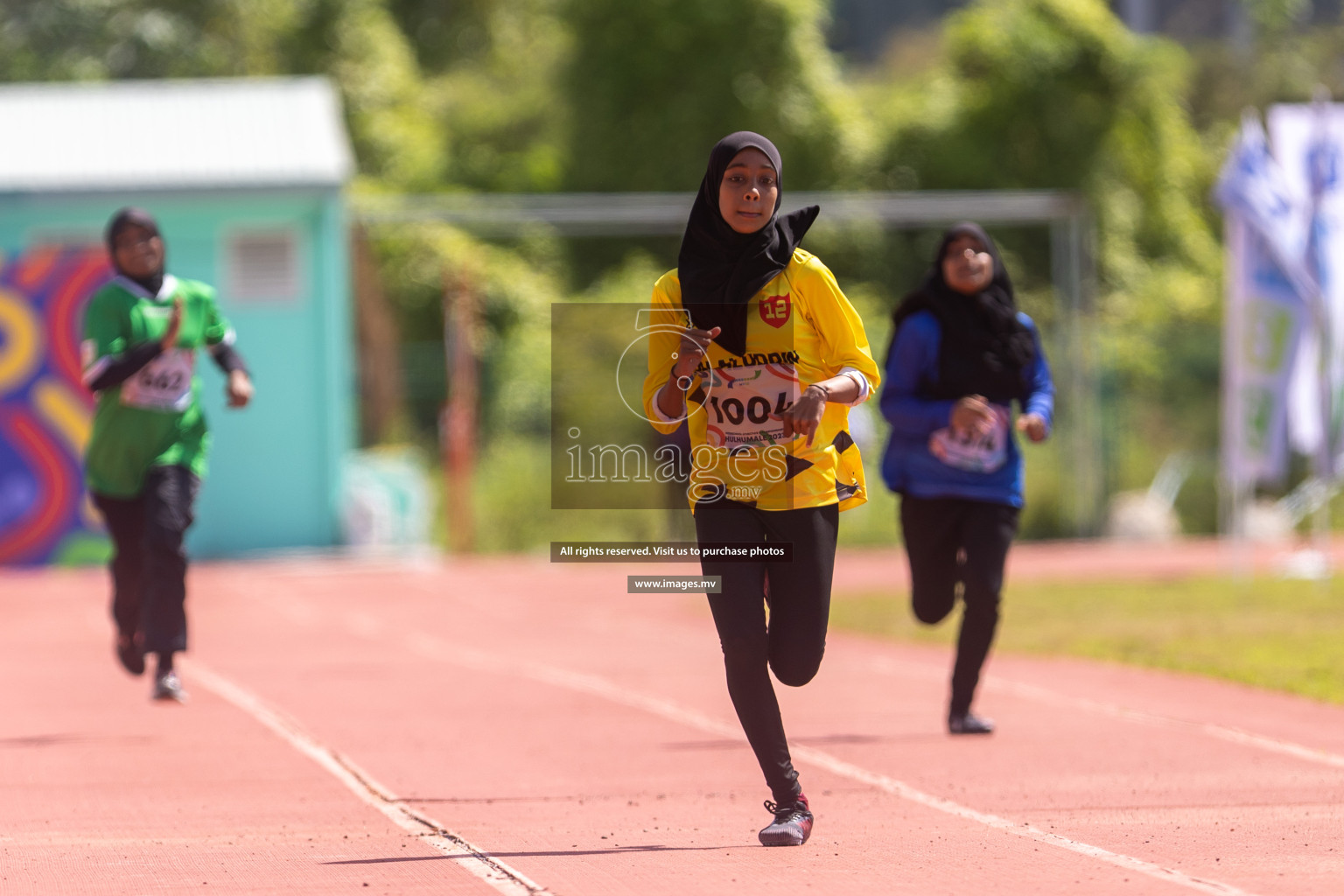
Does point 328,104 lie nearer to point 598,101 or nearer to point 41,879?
point 598,101

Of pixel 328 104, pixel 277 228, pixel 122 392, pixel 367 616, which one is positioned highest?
pixel 328 104

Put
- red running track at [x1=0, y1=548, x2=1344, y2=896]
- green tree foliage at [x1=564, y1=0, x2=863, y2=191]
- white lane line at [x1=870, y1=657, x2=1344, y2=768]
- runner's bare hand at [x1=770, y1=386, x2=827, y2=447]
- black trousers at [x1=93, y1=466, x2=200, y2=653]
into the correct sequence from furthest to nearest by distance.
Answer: green tree foliage at [x1=564, y1=0, x2=863, y2=191], black trousers at [x1=93, y1=466, x2=200, y2=653], white lane line at [x1=870, y1=657, x2=1344, y2=768], runner's bare hand at [x1=770, y1=386, x2=827, y2=447], red running track at [x1=0, y1=548, x2=1344, y2=896]

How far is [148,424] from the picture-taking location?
31.6 ft

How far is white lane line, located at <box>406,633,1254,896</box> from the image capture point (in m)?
5.67

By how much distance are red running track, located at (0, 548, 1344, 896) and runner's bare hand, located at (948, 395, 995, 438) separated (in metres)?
1.36

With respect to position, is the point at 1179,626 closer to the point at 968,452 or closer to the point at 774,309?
the point at 968,452

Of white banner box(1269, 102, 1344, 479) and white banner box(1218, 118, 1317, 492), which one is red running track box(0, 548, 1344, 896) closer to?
white banner box(1218, 118, 1317, 492)

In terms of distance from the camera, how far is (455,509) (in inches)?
912

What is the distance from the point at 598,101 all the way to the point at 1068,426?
39.5 ft

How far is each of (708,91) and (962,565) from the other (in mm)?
24430

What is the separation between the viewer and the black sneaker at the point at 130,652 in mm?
9922

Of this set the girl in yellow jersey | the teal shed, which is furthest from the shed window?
the girl in yellow jersey

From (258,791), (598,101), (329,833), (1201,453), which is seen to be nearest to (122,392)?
(258,791)

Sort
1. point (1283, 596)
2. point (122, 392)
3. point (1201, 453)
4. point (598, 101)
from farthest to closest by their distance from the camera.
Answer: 1. point (598, 101)
2. point (1201, 453)
3. point (1283, 596)
4. point (122, 392)
